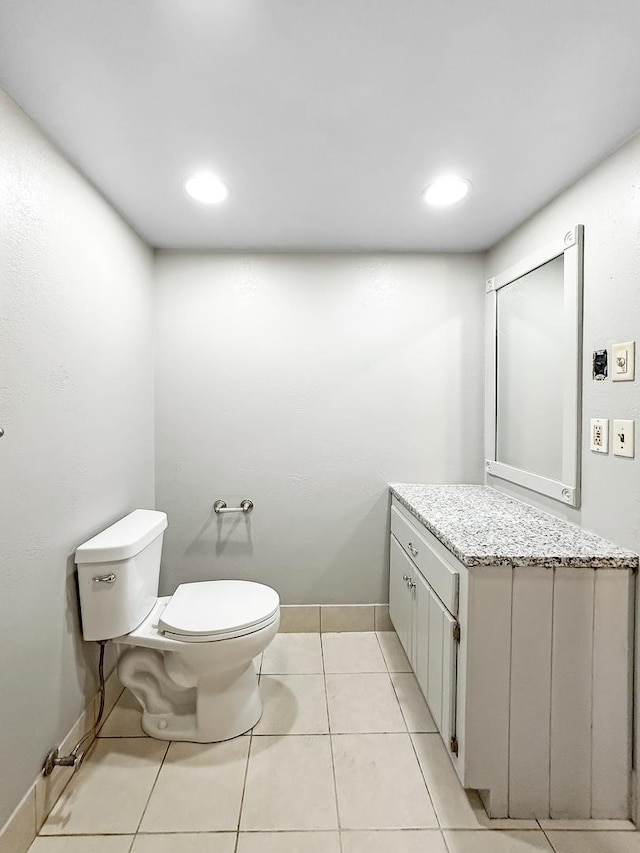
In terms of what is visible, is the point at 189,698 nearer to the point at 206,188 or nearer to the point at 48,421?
the point at 48,421

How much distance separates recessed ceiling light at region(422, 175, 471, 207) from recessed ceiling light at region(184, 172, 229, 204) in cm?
82

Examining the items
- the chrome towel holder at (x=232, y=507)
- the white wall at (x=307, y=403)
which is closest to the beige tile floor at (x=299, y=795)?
the white wall at (x=307, y=403)

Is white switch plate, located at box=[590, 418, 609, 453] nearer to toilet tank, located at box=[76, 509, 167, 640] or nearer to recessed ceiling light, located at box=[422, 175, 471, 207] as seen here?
recessed ceiling light, located at box=[422, 175, 471, 207]

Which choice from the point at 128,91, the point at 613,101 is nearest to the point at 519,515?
the point at 613,101

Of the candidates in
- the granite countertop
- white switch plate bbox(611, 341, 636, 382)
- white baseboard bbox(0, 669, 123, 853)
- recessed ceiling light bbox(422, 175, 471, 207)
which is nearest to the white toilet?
white baseboard bbox(0, 669, 123, 853)

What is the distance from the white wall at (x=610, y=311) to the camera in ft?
4.58

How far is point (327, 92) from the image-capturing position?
4.06ft

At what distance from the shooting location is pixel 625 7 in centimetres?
98

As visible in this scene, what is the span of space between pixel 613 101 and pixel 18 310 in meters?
1.80

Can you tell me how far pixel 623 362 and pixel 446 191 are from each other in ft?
3.10

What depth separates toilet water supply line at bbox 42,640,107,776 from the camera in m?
1.38

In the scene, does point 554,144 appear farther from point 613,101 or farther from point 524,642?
point 524,642

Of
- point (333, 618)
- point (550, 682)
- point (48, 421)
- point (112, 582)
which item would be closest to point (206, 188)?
point (48, 421)

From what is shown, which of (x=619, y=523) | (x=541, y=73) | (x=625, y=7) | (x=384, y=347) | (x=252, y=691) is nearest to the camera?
(x=625, y=7)
